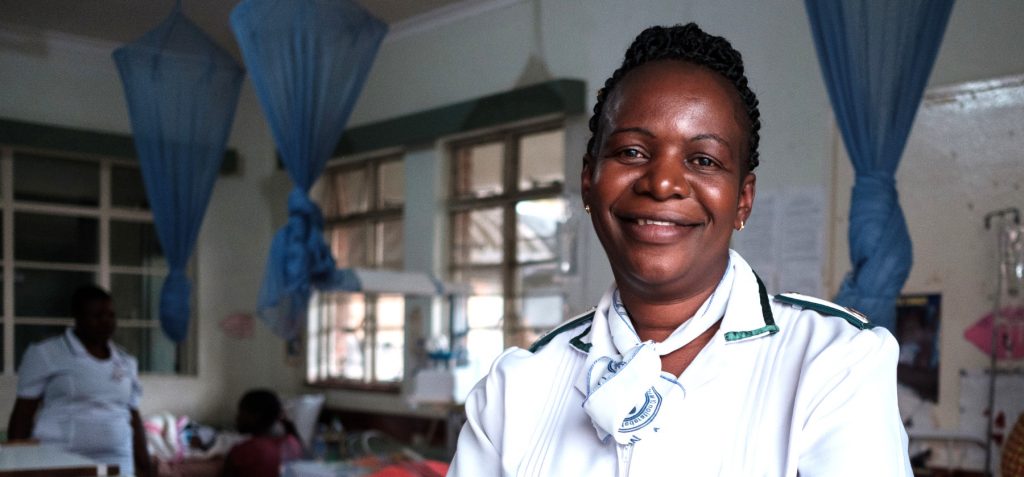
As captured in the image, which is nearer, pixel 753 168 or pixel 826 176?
pixel 753 168

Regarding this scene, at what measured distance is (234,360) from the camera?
842 cm

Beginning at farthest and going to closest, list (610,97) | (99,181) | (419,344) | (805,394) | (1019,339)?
(99,181) < (419,344) < (1019,339) < (610,97) < (805,394)

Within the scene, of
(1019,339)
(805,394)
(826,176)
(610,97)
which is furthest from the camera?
(826,176)

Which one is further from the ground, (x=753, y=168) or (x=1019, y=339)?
(x=753, y=168)

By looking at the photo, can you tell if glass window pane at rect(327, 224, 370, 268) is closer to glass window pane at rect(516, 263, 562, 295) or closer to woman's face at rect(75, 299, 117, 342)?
glass window pane at rect(516, 263, 562, 295)

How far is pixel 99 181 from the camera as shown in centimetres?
782

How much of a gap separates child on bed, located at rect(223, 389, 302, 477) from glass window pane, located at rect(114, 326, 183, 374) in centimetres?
367

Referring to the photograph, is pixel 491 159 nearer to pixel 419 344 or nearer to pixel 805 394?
pixel 419 344

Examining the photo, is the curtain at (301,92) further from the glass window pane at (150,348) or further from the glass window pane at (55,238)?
the glass window pane at (150,348)

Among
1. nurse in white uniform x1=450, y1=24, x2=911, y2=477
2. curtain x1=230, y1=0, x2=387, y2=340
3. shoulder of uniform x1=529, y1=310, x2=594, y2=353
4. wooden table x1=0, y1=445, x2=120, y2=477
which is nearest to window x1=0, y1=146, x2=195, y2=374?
curtain x1=230, y1=0, x2=387, y2=340

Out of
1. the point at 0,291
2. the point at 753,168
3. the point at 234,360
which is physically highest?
the point at 753,168

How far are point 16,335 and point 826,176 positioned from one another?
584cm

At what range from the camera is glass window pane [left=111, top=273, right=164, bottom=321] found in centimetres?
788

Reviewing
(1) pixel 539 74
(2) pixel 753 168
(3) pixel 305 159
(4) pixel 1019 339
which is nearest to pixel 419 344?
(1) pixel 539 74
